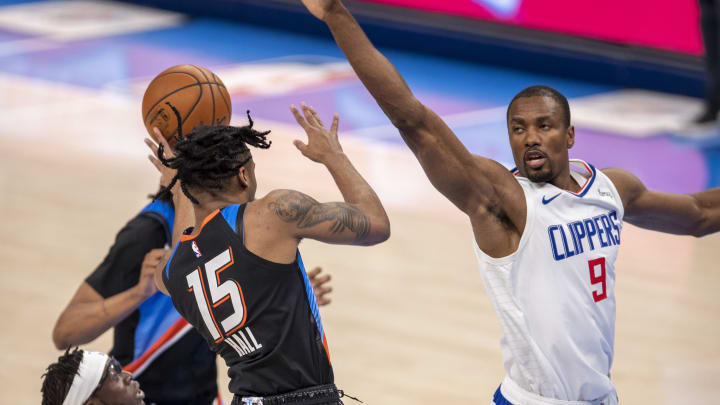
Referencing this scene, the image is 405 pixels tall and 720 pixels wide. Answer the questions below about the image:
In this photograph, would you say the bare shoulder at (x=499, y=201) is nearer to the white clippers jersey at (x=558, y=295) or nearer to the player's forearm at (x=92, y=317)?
the white clippers jersey at (x=558, y=295)

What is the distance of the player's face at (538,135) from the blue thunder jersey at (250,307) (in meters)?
0.99

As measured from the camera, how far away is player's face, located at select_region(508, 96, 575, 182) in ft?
14.7

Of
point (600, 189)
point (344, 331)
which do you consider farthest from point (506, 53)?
point (600, 189)

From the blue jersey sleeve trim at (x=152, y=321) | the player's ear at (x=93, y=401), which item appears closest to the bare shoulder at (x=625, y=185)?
the blue jersey sleeve trim at (x=152, y=321)

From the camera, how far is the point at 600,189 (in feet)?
15.3

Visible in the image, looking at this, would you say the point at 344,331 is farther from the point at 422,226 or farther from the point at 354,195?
the point at 354,195

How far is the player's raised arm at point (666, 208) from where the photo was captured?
4848 mm

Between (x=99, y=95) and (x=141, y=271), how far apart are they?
28.3 ft

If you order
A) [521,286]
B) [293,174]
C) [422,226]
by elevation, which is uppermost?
[293,174]

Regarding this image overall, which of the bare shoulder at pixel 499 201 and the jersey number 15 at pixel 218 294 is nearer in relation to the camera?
the jersey number 15 at pixel 218 294

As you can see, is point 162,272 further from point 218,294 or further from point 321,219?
point 321,219

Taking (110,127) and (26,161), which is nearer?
(26,161)

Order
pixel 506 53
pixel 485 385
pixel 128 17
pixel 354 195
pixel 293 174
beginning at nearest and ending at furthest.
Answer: pixel 354 195
pixel 485 385
pixel 293 174
pixel 506 53
pixel 128 17

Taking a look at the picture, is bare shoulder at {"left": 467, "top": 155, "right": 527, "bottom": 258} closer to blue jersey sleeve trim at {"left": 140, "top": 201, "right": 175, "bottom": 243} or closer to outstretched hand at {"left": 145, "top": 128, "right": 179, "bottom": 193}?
outstretched hand at {"left": 145, "top": 128, "right": 179, "bottom": 193}
